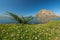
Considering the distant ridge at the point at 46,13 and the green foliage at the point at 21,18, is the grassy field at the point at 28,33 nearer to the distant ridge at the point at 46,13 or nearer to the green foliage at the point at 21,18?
the green foliage at the point at 21,18

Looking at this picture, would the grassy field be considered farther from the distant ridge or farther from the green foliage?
the distant ridge

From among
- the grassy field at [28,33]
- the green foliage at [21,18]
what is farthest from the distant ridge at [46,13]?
the grassy field at [28,33]

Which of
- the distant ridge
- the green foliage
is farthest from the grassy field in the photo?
the distant ridge

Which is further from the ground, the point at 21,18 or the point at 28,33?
the point at 21,18

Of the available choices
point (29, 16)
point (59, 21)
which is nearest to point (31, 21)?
point (29, 16)

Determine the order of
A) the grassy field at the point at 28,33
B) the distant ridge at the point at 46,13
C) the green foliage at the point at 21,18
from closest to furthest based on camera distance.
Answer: the grassy field at the point at 28,33, the green foliage at the point at 21,18, the distant ridge at the point at 46,13

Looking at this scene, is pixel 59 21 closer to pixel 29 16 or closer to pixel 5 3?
pixel 29 16

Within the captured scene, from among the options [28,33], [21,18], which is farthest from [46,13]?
[28,33]

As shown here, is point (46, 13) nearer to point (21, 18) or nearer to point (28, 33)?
point (21, 18)

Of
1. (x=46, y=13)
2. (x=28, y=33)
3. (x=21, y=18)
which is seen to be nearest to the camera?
(x=28, y=33)

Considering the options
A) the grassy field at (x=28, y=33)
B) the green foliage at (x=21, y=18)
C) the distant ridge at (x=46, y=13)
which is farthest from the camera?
the distant ridge at (x=46, y=13)

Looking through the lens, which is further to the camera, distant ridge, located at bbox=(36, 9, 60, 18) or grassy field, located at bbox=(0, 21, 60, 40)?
distant ridge, located at bbox=(36, 9, 60, 18)

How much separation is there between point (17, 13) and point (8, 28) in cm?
93

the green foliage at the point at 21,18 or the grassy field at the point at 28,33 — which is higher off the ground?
the green foliage at the point at 21,18
